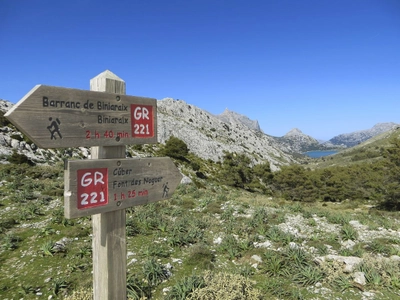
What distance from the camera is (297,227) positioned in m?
11.4

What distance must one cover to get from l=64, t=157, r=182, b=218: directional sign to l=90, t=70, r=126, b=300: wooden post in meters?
0.19

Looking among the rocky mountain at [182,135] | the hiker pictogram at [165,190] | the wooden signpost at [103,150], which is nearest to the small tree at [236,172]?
the rocky mountain at [182,135]

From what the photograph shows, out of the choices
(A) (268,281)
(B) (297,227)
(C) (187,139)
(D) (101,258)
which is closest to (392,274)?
(A) (268,281)

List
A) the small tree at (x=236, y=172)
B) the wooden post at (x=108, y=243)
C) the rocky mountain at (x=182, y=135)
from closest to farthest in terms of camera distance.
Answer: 1. the wooden post at (x=108, y=243)
2. the rocky mountain at (x=182, y=135)
3. the small tree at (x=236, y=172)

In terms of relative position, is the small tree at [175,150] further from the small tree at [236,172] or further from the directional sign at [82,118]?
the directional sign at [82,118]

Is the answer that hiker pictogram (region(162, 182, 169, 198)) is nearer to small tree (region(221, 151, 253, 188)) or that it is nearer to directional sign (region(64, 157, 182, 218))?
directional sign (region(64, 157, 182, 218))

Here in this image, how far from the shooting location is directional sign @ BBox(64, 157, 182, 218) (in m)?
2.81

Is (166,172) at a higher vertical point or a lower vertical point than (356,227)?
higher

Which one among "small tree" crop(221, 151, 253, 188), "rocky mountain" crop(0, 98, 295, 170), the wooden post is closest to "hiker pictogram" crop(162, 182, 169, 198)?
the wooden post

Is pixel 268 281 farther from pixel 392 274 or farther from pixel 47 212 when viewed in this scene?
pixel 47 212

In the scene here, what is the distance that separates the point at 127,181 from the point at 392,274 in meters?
7.92

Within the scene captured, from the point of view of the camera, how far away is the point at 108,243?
3.22 meters

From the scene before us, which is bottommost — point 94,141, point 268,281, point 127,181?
point 268,281

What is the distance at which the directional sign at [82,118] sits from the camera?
2570mm
